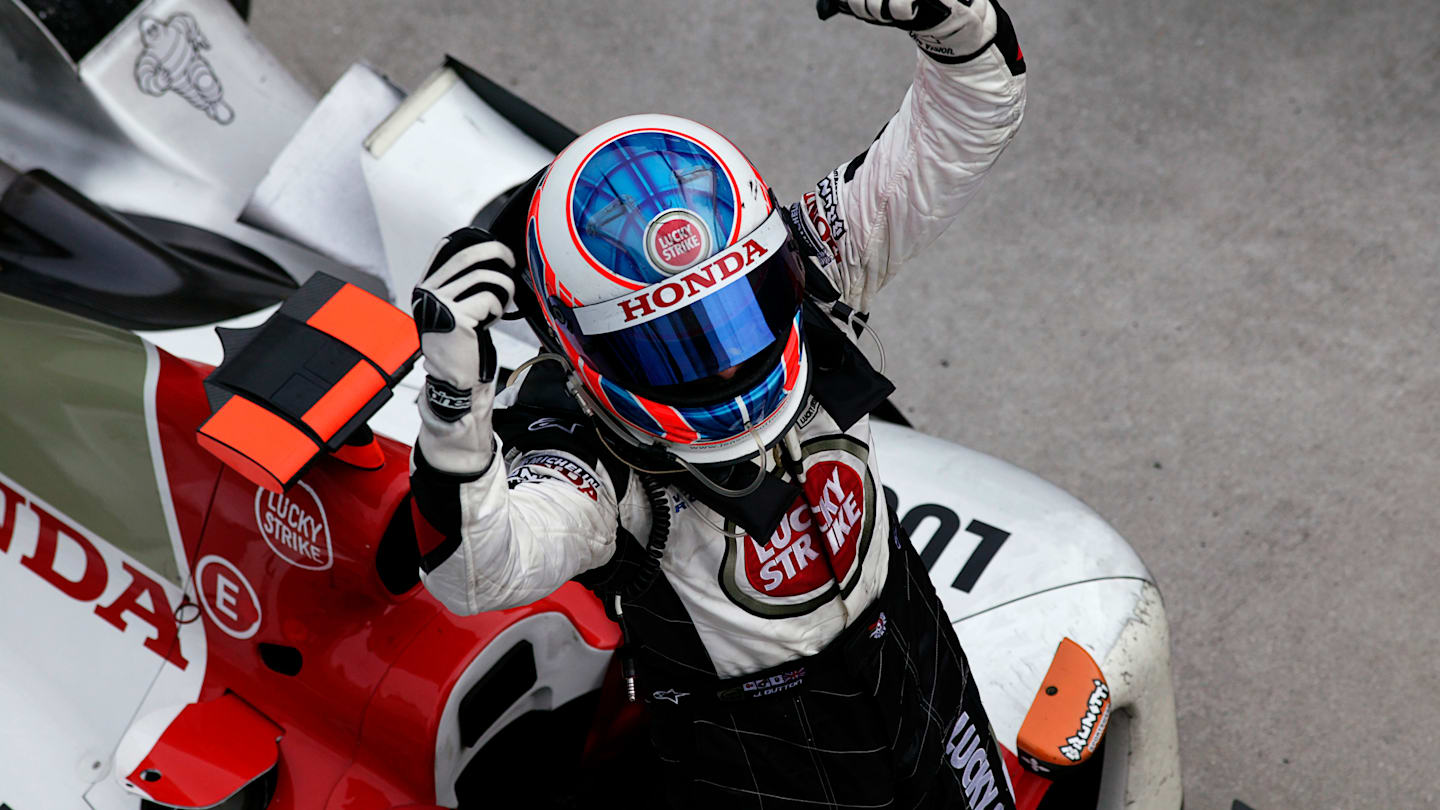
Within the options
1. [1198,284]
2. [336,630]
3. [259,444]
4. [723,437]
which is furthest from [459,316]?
[1198,284]

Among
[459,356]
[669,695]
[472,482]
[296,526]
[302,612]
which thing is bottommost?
[669,695]

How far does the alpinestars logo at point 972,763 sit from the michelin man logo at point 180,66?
260cm

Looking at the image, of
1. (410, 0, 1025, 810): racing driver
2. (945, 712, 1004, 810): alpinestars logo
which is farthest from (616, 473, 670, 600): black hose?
(945, 712, 1004, 810): alpinestars logo

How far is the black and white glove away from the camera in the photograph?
1.50m

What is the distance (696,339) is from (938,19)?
494 millimetres

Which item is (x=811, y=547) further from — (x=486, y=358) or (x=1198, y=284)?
(x=1198, y=284)

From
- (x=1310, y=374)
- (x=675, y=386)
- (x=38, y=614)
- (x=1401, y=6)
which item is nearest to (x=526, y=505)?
(x=675, y=386)

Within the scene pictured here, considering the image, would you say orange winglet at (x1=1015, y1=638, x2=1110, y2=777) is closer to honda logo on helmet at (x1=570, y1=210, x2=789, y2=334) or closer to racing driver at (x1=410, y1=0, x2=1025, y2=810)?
racing driver at (x1=410, y1=0, x2=1025, y2=810)

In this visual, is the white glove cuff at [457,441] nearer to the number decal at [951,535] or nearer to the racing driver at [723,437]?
the racing driver at [723,437]

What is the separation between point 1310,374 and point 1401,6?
1.63m

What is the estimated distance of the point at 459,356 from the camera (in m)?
1.30

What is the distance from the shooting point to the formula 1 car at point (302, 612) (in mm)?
1887

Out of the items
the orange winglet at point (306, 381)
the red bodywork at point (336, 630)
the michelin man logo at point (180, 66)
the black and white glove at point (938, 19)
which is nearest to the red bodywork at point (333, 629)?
the red bodywork at point (336, 630)

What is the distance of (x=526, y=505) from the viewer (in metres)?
1.41
